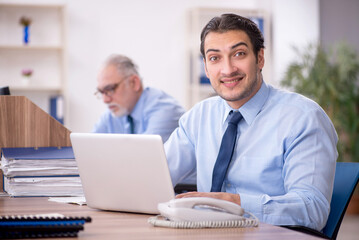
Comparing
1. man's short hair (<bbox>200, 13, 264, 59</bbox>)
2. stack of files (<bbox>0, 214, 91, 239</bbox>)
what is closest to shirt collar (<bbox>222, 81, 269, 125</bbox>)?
man's short hair (<bbox>200, 13, 264, 59</bbox>)

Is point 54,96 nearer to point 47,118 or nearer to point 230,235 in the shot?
point 47,118

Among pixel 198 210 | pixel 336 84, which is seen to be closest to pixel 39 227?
pixel 198 210

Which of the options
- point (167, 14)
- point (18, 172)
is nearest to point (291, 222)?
point (18, 172)

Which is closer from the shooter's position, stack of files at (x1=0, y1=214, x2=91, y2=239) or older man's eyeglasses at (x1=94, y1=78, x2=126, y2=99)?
stack of files at (x1=0, y1=214, x2=91, y2=239)

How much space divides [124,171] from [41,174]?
0.56 m

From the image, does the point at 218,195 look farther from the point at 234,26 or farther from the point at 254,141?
the point at 234,26

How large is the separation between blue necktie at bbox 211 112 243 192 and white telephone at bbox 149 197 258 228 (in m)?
0.59

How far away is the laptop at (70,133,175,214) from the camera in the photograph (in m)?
1.42

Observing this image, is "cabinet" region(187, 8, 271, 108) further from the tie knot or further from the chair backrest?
the chair backrest

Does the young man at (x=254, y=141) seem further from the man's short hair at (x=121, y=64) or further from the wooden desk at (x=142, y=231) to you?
the man's short hair at (x=121, y=64)

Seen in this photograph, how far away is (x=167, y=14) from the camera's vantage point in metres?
6.59

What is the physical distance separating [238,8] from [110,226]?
5.66 meters

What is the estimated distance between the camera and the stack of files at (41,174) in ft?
6.29

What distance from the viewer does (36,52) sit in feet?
20.3
